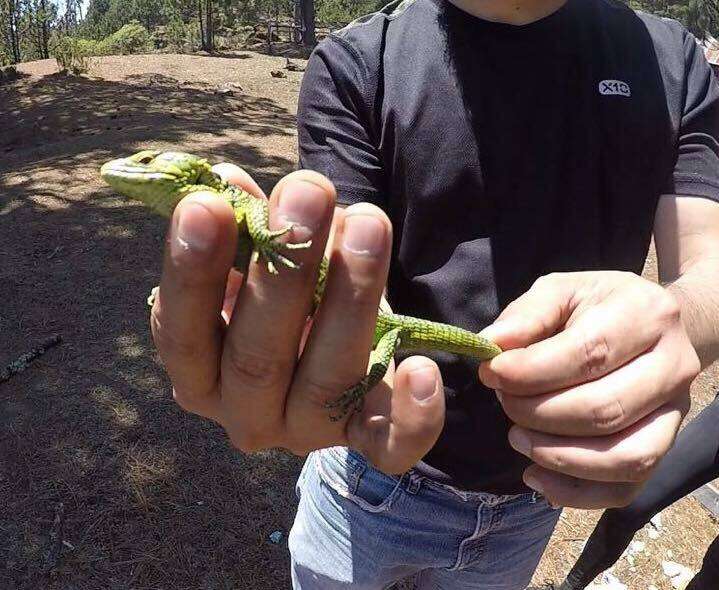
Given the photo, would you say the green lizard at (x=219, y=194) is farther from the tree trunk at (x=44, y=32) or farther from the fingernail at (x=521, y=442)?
the tree trunk at (x=44, y=32)

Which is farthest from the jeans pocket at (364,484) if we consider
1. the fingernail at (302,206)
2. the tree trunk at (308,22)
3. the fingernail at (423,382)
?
the tree trunk at (308,22)

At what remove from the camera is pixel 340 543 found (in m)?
2.70

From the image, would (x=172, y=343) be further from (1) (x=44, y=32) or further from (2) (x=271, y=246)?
(1) (x=44, y=32)

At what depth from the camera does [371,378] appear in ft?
7.30

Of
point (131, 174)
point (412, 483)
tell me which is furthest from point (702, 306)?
point (131, 174)

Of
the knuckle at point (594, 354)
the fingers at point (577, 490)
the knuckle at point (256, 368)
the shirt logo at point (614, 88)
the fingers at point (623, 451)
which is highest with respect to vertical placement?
the shirt logo at point (614, 88)

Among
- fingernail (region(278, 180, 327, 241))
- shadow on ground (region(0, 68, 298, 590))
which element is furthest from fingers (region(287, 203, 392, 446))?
shadow on ground (region(0, 68, 298, 590))

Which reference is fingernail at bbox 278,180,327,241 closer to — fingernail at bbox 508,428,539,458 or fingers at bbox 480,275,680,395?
fingers at bbox 480,275,680,395

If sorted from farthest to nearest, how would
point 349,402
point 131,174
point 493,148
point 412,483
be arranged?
1. point 412,483
2. point 493,148
3. point 131,174
4. point 349,402

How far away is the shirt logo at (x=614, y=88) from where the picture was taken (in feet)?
8.23

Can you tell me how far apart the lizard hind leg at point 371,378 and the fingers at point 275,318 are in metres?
0.18

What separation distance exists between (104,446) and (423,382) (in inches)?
175

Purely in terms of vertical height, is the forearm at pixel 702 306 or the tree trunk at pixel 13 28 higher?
the tree trunk at pixel 13 28

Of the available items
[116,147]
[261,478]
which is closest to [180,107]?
[116,147]
